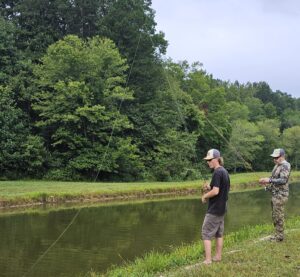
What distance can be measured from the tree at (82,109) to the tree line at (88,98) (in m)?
0.09

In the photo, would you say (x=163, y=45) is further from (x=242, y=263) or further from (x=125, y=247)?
(x=242, y=263)

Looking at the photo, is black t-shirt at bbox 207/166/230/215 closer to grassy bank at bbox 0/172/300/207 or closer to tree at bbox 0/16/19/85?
grassy bank at bbox 0/172/300/207

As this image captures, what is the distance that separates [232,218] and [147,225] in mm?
4789

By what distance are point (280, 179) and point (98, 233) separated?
840cm

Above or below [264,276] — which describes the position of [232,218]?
below

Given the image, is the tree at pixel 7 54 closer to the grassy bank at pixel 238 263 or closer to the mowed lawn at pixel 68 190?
the mowed lawn at pixel 68 190

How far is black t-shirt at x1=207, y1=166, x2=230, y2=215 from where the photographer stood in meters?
8.30

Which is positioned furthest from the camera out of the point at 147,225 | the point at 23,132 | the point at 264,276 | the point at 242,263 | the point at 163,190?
the point at 23,132

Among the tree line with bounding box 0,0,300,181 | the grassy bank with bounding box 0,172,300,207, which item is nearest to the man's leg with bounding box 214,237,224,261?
the grassy bank with bounding box 0,172,300,207

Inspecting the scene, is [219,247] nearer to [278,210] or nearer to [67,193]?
[278,210]

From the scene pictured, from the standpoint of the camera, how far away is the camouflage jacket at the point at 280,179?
1041 centimetres

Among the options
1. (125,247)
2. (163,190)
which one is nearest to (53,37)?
(163,190)

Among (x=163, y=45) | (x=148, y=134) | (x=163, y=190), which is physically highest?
(x=163, y=45)

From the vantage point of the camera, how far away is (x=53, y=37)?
152ft
